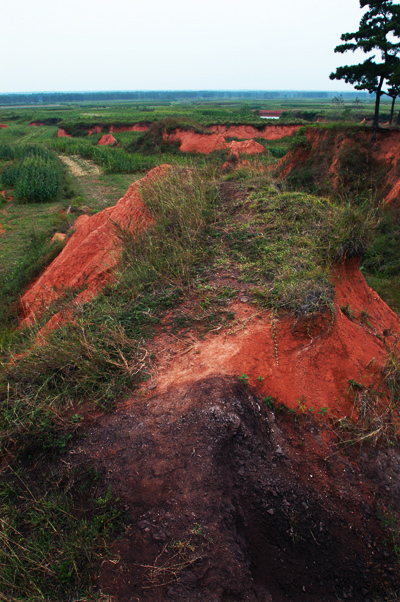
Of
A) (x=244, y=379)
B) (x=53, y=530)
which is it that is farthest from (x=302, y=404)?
(x=53, y=530)

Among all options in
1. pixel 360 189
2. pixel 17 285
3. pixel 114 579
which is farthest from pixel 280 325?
pixel 360 189

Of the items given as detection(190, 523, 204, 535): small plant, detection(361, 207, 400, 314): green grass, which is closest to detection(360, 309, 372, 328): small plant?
detection(361, 207, 400, 314): green grass

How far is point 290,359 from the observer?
3512 mm

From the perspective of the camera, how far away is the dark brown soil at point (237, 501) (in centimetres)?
226

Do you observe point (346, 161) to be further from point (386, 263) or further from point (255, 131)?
point (255, 131)

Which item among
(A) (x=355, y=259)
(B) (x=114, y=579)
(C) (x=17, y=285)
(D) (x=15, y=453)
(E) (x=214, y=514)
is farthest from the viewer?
(C) (x=17, y=285)

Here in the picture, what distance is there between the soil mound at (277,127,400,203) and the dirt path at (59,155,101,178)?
11.9m

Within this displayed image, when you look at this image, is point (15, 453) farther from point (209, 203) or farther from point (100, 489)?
point (209, 203)

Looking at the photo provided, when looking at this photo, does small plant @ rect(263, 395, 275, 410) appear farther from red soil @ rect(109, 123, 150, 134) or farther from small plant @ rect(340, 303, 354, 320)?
red soil @ rect(109, 123, 150, 134)

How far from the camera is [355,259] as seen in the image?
4980mm

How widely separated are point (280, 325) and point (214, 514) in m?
1.96

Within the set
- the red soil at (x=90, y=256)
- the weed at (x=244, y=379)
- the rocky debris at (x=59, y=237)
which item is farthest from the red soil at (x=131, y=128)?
the weed at (x=244, y=379)

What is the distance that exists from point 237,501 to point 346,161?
43.1ft

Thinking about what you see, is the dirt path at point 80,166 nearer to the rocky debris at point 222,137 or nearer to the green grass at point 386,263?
the rocky debris at point 222,137
